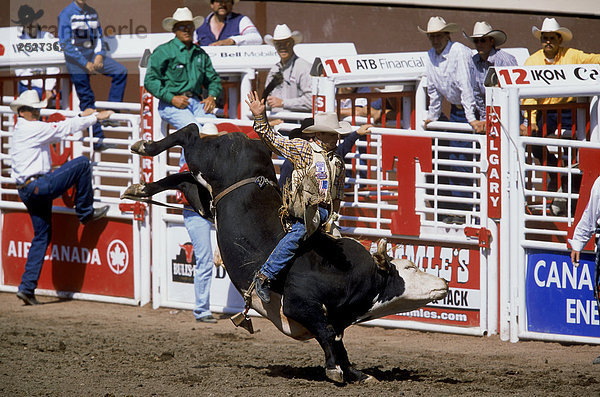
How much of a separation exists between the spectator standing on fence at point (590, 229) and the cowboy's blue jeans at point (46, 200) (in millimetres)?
5217

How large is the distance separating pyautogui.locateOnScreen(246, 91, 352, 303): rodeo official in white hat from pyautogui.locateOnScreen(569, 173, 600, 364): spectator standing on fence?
202 cm

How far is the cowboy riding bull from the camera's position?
679 cm

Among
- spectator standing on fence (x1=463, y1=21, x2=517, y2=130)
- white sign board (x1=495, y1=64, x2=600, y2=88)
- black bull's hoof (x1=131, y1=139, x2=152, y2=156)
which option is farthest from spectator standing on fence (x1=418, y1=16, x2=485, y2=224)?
black bull's hoof (x1=131, y1=139, x2=152, y2=156)

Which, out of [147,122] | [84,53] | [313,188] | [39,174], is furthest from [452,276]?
[84,53]

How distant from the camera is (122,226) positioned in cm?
1052

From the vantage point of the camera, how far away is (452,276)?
8.93 meters

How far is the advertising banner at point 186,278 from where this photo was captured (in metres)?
9.95

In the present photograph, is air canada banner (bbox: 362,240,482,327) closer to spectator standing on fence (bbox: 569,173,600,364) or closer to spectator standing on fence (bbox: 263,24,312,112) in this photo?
spectator standing on fence (bbox: 569,173,600,364)

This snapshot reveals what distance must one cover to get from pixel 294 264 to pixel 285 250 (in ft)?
0.51

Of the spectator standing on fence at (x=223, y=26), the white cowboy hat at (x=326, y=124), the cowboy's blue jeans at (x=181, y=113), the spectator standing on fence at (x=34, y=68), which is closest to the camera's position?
the white cowboy hat at (x=326, y=124)

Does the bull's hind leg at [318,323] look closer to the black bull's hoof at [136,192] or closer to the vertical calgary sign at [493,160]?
the black bull's hoof at [136,192]

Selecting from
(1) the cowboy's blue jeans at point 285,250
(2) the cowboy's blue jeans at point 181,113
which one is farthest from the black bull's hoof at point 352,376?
(2) the cowboy's blue jeans at point 181,113

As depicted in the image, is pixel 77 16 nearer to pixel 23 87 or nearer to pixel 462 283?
pixel 23 87

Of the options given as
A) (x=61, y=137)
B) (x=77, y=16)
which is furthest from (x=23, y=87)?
(x=61, y=137)
